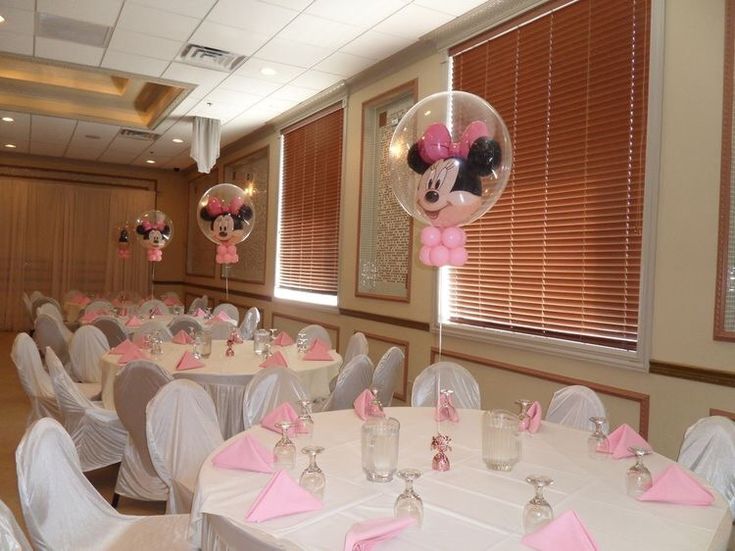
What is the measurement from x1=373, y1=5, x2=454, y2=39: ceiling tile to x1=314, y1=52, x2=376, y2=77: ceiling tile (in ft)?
2.18

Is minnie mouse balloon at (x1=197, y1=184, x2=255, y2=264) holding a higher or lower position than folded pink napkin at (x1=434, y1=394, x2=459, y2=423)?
higher

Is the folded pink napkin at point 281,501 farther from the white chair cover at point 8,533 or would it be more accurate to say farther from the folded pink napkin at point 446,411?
the folded pink napkin at point 446,411

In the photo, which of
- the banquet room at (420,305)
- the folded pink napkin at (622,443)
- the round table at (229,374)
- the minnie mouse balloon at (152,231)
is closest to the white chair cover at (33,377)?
the banquet room at (420,305)

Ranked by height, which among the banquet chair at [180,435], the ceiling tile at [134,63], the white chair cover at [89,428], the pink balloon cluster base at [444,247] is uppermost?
the ceiling tile at [134,63]

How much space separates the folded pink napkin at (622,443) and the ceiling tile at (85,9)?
4387 millimetres

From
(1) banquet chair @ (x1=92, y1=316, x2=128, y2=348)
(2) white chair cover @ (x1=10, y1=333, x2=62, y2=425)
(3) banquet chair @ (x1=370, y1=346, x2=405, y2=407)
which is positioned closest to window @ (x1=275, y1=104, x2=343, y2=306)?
(1) banquet chair @ (x1=92, y1=316, x2=128, y2=348)

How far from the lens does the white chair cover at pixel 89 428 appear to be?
11.0ft

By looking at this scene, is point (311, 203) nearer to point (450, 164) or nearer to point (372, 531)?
point (450, 164)

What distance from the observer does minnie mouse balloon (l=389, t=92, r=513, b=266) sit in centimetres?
237

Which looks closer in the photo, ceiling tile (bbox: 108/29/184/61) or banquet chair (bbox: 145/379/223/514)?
banquet chair (bbox: 145/379/223/514)

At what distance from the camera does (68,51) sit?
5.36 m

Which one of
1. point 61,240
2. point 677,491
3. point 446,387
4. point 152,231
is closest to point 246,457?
point 677,491

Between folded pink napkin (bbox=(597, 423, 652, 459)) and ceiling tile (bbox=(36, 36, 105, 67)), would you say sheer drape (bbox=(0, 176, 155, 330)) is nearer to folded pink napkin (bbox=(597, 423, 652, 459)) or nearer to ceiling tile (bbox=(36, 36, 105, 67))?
ceiling tile (bbox=(36, 36, 105, 67))

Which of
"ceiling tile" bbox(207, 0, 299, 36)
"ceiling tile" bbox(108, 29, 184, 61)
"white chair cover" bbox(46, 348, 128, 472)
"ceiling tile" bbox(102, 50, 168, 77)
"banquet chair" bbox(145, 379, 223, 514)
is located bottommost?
"white chair cover" bbox(46, 348, 128, 472)
